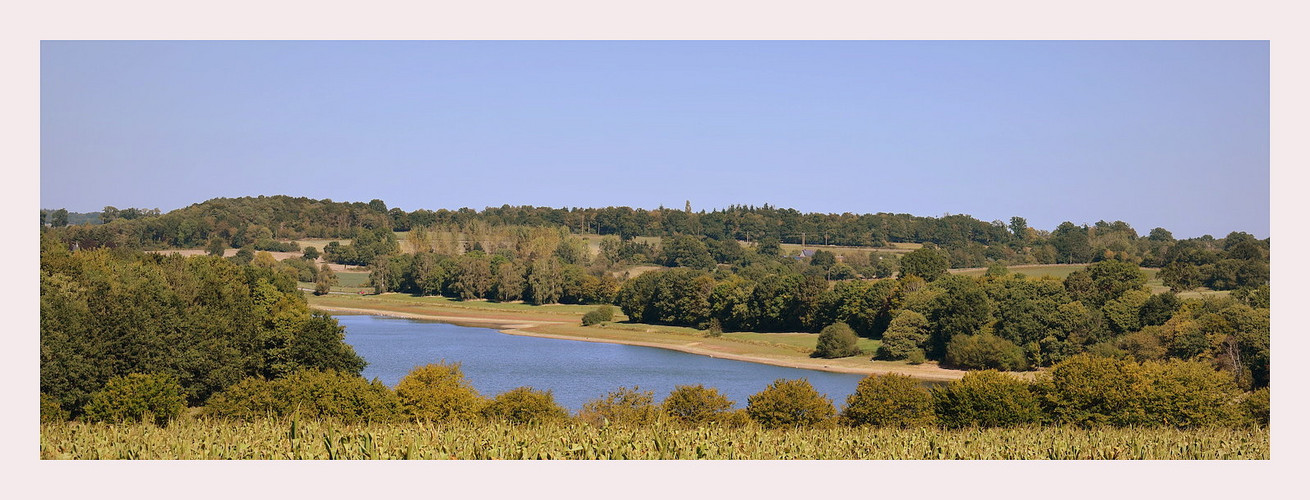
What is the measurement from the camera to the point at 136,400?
1762 cm

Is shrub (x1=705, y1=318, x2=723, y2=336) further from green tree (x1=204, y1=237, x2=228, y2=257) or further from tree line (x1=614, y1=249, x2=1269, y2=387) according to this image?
green tree (x1=204, y1=237, x2=228, y2=257)

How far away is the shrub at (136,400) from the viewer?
17.3 metres


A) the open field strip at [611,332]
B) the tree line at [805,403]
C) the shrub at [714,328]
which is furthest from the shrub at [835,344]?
the tree line at [805,403]

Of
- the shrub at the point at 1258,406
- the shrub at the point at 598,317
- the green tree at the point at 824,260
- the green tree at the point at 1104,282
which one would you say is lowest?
the shrub at the point at 598,317

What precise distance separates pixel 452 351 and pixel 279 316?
1240 cm

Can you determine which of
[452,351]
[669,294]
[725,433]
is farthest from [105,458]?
[669,294]

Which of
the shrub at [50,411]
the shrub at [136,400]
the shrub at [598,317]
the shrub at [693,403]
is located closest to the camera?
the shrub at [50,411]

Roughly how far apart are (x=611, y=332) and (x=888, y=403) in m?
37.4

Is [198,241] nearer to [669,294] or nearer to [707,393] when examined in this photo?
[669,294]

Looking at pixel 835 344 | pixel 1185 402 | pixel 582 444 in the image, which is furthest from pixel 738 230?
pixel 582 444

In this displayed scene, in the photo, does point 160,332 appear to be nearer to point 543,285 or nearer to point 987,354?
point 987,354

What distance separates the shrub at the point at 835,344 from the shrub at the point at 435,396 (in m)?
25.3

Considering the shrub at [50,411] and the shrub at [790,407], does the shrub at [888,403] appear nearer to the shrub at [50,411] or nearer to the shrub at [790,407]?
the shrub at [790,407]

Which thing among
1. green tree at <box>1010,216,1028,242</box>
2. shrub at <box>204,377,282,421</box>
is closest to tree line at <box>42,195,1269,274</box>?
green tree at <box>1010,216,1028,242</box>
